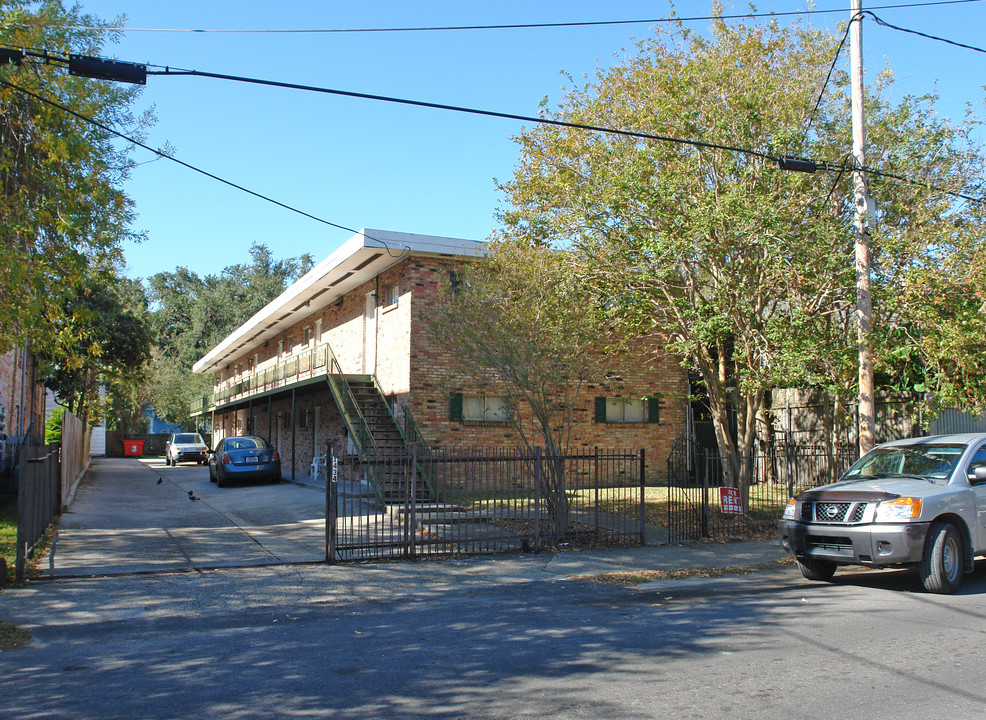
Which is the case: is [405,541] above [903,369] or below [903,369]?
below

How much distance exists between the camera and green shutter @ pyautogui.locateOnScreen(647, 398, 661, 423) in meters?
21.2

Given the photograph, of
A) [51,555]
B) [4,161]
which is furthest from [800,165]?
[51,555]

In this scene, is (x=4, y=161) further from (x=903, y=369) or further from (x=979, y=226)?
(x=903, y=369)

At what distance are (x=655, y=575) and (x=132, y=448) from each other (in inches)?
1864

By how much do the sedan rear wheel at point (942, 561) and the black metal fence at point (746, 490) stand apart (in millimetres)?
3757

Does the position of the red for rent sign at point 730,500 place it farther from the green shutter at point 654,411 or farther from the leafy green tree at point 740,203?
the green shutter at point 654,411

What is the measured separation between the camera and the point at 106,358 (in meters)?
29.1

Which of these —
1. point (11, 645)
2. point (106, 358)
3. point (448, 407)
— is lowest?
point (11, 645)

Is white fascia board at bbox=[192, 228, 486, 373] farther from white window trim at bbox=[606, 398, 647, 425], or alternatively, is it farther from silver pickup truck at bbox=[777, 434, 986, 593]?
silver pickup truck at bbox=[777, 434, 986, 593]

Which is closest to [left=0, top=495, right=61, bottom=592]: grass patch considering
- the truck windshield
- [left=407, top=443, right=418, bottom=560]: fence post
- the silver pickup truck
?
[left=407, top=443, right=418, bottom=560]: fence post

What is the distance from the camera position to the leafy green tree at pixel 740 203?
41.9ft

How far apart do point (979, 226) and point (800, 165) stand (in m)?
3.63

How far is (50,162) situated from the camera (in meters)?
11.0

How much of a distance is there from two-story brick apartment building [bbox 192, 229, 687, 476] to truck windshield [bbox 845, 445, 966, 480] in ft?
19.2
